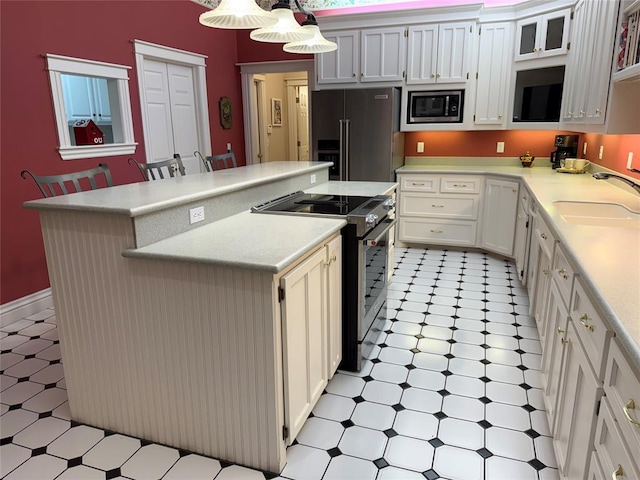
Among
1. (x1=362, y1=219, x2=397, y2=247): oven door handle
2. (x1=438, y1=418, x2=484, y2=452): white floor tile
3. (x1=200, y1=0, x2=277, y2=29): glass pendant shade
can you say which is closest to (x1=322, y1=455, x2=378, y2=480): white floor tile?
(x1=438, y1=418, x2=484, y2=452): white floor tile

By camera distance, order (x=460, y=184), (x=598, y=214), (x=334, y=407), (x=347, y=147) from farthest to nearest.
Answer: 1. (x=347, y=147)
2. (x=460, y=184)
3. (x=598, y=214)
4. (x=334, y=407)

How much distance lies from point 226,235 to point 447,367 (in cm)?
157

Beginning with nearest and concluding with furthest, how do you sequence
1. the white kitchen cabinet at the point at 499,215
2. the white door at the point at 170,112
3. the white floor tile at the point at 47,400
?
the white floor tile at the point at 47,400
the white kitchen cabinet at the point at 499,215
the white door at the point at 170,112

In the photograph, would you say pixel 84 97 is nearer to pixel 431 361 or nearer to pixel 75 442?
pixel 75 442

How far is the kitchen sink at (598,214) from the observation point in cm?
243

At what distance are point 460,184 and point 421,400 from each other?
9.75 feet

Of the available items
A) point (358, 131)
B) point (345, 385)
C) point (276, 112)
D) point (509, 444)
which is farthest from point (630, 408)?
point (276, 112)

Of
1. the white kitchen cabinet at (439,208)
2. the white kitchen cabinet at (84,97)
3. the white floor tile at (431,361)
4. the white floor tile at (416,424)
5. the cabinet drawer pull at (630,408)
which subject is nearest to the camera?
the cabinet drawer pull at (630,408)

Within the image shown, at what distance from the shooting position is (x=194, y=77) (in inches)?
208

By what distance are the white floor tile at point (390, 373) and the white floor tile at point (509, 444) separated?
22.4 inches

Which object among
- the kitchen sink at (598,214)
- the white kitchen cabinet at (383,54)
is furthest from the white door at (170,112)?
the kitchen sink at (598,214)

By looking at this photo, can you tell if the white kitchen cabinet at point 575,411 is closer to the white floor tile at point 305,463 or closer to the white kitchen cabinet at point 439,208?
A: the white floor tile at point 305,463

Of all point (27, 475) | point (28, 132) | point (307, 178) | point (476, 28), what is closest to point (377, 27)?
point (476, 28)

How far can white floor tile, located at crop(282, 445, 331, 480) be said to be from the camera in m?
1.82
